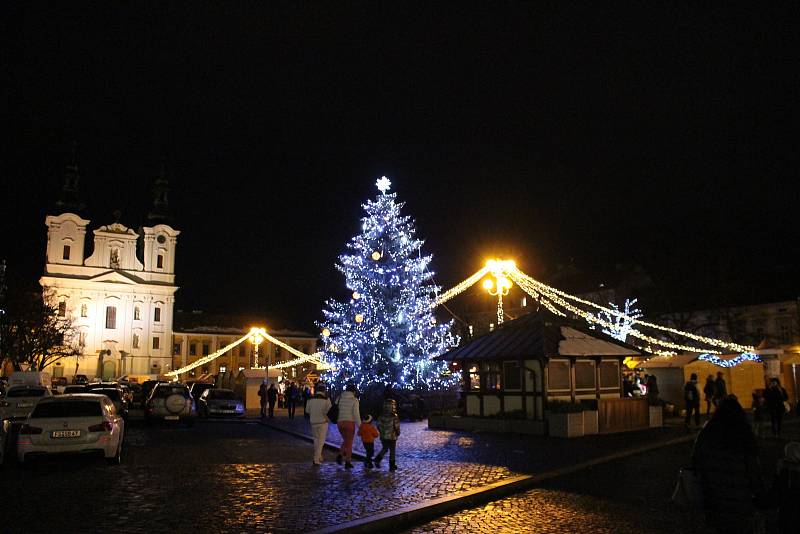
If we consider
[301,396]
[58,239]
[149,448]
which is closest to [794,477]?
[149,448]

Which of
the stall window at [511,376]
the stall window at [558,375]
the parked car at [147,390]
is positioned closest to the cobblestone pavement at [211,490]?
the stall window at [558,375]

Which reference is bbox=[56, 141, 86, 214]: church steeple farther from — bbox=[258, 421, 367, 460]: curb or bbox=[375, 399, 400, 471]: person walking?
bbox=[375, 399, 400, 471]: person walking

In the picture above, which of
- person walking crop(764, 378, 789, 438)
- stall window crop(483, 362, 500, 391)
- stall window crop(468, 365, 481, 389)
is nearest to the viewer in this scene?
person walking crop(764, 378, 789, 438)

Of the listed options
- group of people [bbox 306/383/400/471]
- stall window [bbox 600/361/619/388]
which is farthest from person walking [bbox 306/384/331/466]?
stall window [bbox 600/361/619/388]

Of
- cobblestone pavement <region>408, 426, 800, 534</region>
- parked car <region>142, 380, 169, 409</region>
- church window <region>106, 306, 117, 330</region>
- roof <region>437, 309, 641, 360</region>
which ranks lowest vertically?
cobblestone pavement <region>408, 426, 800, 534</region>

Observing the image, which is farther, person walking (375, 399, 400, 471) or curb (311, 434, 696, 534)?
person walking (375, 399, 400, 471)

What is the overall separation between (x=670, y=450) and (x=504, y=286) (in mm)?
11204

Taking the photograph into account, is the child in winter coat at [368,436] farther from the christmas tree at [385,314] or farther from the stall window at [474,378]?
the christmas tree at [385,314]

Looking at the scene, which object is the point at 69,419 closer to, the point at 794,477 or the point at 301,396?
the point at 794,477

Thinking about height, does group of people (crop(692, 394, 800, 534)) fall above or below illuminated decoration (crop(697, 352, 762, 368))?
below

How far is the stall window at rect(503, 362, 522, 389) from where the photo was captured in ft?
74.7

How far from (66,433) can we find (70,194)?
266 feet

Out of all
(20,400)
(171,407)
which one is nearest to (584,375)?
(171,407)

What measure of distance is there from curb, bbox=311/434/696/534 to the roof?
7.43 metres
